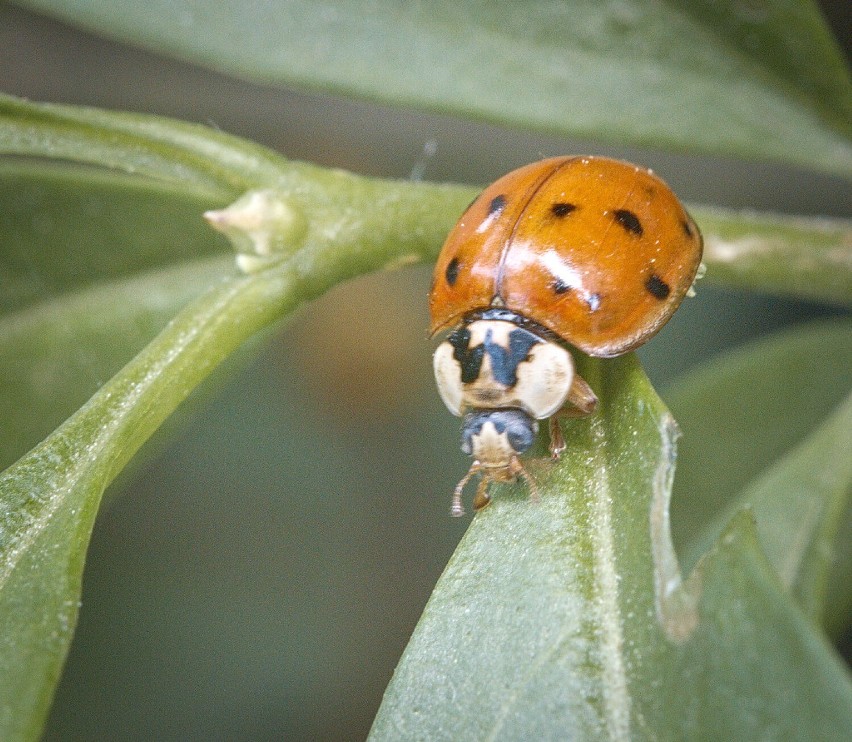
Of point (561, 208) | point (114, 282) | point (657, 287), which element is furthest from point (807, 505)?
point (114, 282)

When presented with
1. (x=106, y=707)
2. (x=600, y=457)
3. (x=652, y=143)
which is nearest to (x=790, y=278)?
(x=652, y=143)

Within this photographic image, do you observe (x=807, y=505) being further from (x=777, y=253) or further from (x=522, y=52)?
(x=522, y=52)

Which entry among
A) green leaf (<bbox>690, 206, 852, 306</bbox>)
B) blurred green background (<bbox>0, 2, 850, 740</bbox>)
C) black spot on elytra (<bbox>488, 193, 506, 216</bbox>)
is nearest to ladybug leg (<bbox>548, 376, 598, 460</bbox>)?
black spot on elytra (<bbox>488, 193, 506, 216</bbox>)

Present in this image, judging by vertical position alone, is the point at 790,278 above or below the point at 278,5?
below

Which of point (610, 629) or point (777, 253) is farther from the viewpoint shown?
point (777, 253)

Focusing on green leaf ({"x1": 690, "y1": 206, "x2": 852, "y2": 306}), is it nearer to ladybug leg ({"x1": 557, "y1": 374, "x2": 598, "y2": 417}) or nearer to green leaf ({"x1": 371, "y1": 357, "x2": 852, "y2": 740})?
ladybug leg ({"x1": 557, "y1": 374, "x2": 598, "y2": 417})

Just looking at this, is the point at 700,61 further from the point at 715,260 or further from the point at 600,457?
the point at 600,457
